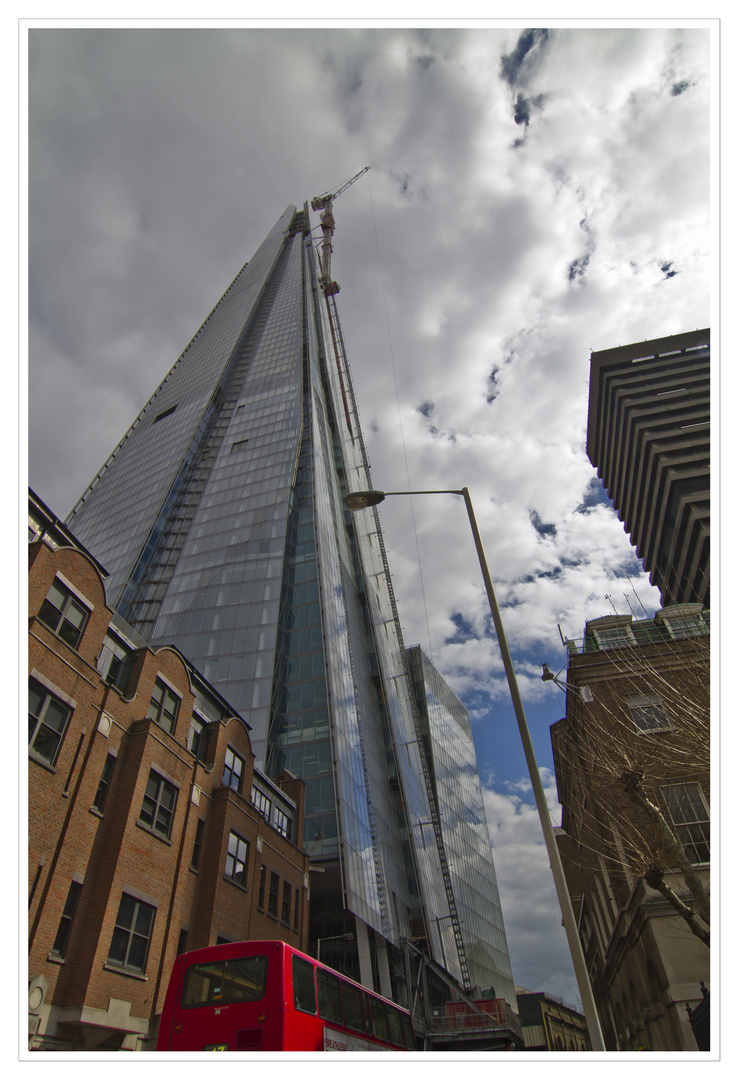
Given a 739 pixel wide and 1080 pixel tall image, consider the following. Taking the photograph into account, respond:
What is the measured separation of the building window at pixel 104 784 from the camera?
20.8 meters

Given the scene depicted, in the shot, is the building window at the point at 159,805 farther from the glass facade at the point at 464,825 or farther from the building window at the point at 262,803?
the glass facade at the point at 464,825

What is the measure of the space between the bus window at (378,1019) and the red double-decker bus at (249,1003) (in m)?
3.17

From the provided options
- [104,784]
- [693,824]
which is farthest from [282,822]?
[693,824]

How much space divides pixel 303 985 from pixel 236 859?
13902 mm

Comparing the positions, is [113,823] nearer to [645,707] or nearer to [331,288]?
[645,707]

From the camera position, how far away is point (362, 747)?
57438mm

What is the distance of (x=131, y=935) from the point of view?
19922 mm

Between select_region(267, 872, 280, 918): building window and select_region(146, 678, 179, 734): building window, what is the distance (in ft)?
32.8

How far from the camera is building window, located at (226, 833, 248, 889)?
85.4ft

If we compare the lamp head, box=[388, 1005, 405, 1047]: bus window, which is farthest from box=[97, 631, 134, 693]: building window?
box=[388, 1005, 405, 1047]: bus window

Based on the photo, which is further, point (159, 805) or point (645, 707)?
point (645, 707)

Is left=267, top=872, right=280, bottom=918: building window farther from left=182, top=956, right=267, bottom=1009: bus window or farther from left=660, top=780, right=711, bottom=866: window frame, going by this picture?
left=660, top=780, right=711, bottom=866: window frame

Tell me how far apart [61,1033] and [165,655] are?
12820mm
